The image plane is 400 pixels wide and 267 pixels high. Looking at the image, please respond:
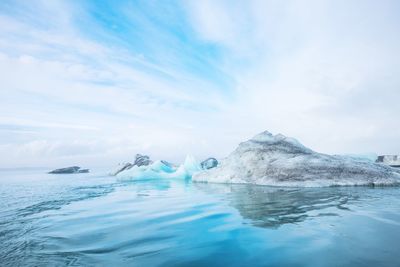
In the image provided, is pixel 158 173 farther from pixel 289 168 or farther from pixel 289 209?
pixel 289 209

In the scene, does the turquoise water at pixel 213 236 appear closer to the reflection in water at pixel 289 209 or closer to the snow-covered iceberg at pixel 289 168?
the reflection in water at pixel 289 209

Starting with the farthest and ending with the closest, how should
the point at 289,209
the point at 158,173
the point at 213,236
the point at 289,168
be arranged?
the point at 158,173 → the point at 289,168 → the point at 289,209 → the point at 213,236

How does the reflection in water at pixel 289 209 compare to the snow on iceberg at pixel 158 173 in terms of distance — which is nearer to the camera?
the reflection in water at pixel 289 209

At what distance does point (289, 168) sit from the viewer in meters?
11.8

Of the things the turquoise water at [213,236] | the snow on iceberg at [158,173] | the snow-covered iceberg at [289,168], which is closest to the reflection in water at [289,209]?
the turquoise water at [213,236]

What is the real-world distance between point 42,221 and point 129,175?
48.9ft

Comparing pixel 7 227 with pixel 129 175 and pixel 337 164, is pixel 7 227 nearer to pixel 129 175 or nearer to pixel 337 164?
pixel 337 164

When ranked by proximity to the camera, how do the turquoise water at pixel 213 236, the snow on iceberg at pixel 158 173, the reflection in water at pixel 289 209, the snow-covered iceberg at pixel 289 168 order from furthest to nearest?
the snow on iceberg at pixel 158 173 < the snow-covered iceberg at pixel 289 168 < the reflection in water at pixel 289 209 < the turquoise water at pixel 213 236

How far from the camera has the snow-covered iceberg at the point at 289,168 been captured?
1076 centimetres

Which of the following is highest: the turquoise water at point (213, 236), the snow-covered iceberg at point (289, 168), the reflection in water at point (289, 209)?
the snow-covered iceberg at point (289, 168)

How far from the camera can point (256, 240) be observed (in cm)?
389

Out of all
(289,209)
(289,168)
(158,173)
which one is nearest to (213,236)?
(289,209)

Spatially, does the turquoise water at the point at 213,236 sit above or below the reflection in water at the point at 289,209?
below

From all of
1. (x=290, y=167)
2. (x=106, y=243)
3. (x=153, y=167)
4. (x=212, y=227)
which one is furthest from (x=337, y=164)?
(x=153, y=167)
